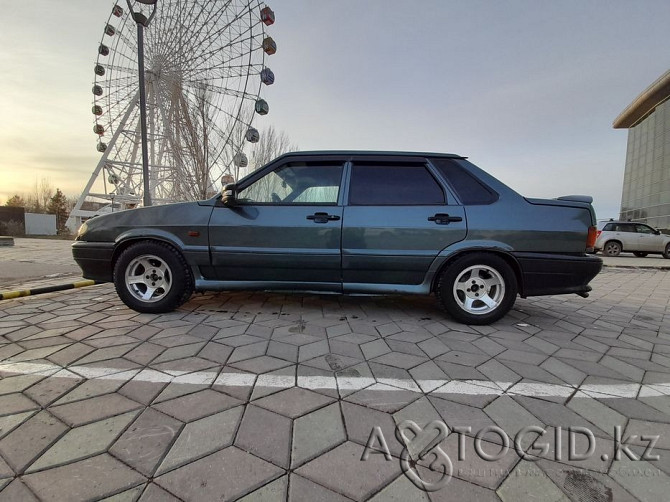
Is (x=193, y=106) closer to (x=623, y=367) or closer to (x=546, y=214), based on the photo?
(x=546, y=214)

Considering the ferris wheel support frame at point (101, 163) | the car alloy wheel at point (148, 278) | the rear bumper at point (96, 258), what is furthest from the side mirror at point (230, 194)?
the ferris wheel support frame at point (101, 163)

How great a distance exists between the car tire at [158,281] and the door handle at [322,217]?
1346 mm

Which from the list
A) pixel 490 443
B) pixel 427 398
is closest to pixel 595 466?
pixel 490 443

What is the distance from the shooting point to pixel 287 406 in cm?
157

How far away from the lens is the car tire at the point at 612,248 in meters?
12.9

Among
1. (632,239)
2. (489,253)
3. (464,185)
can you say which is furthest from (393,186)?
(632,239)

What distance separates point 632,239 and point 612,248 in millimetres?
806

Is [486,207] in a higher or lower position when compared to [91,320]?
higher

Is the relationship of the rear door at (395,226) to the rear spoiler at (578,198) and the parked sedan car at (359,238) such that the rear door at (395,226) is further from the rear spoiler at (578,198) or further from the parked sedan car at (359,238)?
the rear spoiler at (578,198)

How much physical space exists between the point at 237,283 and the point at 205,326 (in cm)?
51

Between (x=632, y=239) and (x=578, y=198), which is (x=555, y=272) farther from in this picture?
(x=632, y=239)

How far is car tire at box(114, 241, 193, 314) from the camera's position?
2994 millimetres

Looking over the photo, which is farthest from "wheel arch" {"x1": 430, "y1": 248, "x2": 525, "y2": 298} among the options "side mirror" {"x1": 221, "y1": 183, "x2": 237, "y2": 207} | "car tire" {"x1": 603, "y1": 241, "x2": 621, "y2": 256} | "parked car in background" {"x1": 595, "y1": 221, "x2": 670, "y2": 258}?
"car tire" {"x1": 603, "y1": 241, "x2": 621, "y2": 256}

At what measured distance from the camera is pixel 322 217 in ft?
9.51
